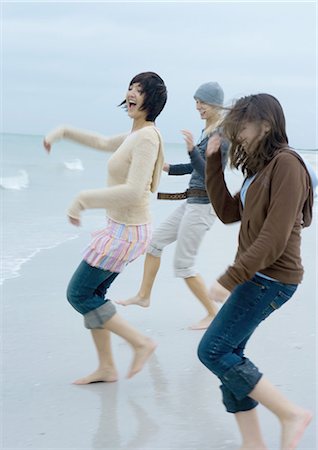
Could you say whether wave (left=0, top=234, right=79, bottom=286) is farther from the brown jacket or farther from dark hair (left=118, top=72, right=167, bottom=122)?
the brown jacket

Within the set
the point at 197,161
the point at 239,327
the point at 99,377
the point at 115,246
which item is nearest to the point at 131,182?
the point at 115,246

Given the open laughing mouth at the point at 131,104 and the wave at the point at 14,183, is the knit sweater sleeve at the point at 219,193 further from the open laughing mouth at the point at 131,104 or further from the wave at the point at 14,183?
the wave at the point at 14,183

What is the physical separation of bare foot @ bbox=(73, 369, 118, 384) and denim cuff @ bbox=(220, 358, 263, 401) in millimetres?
1260

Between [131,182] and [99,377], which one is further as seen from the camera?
[99,377]

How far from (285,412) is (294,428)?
0.26 feet

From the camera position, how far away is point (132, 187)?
4168mm

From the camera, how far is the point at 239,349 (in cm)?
367

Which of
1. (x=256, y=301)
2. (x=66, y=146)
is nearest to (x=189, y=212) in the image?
(x=256, y=301)

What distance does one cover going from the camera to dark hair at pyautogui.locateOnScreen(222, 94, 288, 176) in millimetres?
3490

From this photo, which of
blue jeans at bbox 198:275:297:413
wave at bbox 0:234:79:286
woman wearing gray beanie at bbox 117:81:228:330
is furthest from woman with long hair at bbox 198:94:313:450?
wave at bbox 0:234:79:286

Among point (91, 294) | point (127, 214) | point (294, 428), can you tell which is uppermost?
point (127, 214)

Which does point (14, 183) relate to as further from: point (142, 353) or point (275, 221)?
point (275, 221)

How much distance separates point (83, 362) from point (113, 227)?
3.37 feet

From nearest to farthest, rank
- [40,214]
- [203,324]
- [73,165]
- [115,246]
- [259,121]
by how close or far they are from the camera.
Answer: [259,121] < [115,246] < [203,324] < [40,214] < [73,165]
